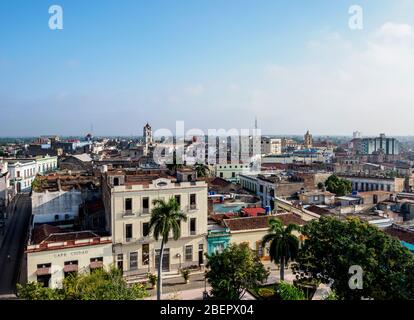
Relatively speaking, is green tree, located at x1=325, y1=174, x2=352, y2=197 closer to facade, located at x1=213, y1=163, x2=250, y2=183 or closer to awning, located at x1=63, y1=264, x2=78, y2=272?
facade, located at x1=213, y1=163, x2=250, y2=183

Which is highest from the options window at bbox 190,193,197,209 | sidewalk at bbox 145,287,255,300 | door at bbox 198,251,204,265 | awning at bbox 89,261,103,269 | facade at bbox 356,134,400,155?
facade at bbox 356,134,400,155

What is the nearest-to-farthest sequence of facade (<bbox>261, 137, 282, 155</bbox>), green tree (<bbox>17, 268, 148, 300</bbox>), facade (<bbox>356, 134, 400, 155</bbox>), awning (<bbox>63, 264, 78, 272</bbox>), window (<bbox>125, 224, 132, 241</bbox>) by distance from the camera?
green tree (<bbox>17, 268, 148, 300</bbox>), awning (<bbox>63, 264, 78, 272</bbox>), window (<bbox>125, 224, 132, 241</bbox>), facade (<bbox>261, 137, 282, 155</bbox>), facade (<bbox>356, 134, 400, 155</bbox>)

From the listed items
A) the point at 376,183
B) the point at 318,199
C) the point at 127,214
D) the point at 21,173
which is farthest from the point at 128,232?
the point at 21,173

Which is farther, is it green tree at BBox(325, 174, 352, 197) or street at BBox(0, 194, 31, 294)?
green tree at BBox(325, 174, 352, 197)

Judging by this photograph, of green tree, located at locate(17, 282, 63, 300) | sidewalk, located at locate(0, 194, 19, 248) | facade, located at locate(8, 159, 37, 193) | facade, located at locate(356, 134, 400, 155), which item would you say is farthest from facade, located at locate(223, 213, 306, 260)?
facade, located at locate(356, 134, 400, 155)
